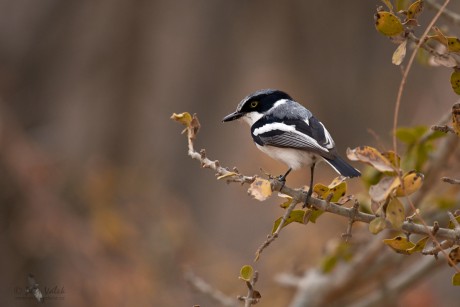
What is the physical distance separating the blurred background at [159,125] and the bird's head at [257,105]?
2331mm

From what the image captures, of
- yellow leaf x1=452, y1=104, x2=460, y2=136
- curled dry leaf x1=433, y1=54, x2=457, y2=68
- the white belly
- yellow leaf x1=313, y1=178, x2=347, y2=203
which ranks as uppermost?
the white belly

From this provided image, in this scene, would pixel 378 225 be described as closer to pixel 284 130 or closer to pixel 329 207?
pixel 329 207

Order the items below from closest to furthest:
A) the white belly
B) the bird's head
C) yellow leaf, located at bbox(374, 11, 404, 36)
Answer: yellow leaf, located at bbox(374, 11, 404, 36) → the white belly → the bird's head

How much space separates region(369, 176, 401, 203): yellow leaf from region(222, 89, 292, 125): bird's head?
1431 mm

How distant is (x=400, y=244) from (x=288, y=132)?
939 mm

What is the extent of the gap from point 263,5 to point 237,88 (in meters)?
0.96

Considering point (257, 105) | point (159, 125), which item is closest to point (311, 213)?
Result: point (257, 105)

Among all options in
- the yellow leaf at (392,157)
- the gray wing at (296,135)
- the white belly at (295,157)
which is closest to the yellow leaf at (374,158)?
the yellow leaf at (392,157)

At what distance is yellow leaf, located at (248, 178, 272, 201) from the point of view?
2108 millimetres

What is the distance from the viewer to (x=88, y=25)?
761 centimetres

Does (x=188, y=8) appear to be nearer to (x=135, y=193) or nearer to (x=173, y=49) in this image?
(x=173, y=49)

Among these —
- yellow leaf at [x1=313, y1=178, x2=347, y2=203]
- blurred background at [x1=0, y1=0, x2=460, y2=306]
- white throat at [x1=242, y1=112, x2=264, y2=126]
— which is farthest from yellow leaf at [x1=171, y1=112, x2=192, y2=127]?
blurred background at [x1=0, y1=0, x2=460, y2=306]

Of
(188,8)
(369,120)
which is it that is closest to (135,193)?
(188,8)

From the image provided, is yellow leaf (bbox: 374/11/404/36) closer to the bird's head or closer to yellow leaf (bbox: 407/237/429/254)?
yellow leaf (bbox: 407/237/429/254)
